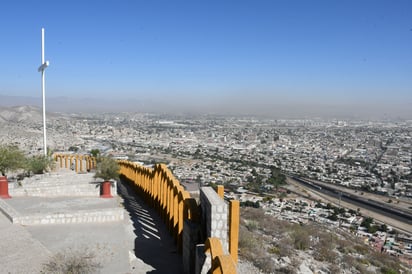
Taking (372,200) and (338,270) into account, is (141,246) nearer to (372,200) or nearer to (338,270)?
(338,270)

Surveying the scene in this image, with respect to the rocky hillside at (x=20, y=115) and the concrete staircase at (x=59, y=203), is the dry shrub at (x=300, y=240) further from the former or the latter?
the rocky hillside at (x=20, y=115)

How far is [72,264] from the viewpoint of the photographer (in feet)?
19.0

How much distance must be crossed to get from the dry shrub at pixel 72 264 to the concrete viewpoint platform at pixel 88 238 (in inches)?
4.3

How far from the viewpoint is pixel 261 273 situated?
289 inches

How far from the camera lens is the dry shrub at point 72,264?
18.8 feet

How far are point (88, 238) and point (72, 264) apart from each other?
6.24ft

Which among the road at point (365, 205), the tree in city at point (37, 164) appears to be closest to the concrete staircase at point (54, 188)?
the tree in city at point (37, 164)

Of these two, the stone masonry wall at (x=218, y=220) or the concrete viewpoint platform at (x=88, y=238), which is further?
the concrete viewpoint platform at (x=88, y=238)

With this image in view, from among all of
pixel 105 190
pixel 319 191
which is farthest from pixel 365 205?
pixel 105 190

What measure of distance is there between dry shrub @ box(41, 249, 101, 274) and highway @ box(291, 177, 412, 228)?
23.2 meters

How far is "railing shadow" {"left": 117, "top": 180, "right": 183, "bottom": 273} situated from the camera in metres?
6.67

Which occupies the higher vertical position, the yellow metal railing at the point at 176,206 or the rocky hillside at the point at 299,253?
the yellow metal railing at the point at 176,206

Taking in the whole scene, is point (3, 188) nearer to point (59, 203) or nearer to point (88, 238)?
point (59, 203)

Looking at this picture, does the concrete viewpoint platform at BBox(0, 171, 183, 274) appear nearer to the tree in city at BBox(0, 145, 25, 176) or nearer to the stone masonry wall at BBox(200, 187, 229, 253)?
the stone masonry wall at BBox(200, 187, 229, 253)
